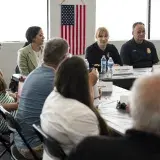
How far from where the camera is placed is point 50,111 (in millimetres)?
2307

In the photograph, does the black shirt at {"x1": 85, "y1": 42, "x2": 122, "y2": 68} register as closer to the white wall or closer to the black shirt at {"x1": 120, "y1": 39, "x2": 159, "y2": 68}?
the black shirt at {"x1": 120, "y1": 39, "x2": 159, "y2": 68}

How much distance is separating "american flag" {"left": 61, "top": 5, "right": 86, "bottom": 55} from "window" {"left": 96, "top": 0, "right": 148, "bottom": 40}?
0.41 metres

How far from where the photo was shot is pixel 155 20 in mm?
8367

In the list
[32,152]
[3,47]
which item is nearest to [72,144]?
[32,152]

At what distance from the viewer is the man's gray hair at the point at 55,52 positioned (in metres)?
3.04

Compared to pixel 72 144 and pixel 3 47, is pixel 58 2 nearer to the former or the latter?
pixel 3 47

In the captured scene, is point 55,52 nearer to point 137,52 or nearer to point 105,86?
point 105,86

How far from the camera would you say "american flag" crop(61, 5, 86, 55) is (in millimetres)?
7289

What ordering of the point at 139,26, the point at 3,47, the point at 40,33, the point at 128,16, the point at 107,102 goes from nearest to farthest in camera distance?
1. the point at 107,102
2. the point at 40,33
3. the point at 139,26
4. the point at 3,47
5. the point at 128,16

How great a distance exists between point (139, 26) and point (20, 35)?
7.97 feet

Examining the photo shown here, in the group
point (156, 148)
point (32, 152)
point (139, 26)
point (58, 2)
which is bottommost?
point (32, 152)

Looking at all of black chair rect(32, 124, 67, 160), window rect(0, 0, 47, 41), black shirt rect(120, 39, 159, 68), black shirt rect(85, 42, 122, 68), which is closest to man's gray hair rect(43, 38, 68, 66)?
black chair rect(32, 124, 67, 160)

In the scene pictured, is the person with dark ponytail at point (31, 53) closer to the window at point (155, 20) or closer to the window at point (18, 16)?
the window at point (18, 16)

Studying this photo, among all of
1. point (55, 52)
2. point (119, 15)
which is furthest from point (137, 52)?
point (55, 52)
